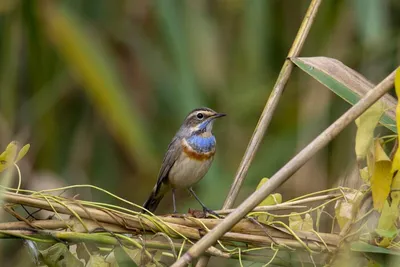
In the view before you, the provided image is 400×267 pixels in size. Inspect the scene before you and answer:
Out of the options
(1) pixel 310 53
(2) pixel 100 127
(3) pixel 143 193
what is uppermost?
(1) pixel 310 53

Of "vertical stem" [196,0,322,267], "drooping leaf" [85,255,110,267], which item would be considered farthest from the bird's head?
"drooping leaf" [85,255,110,267]

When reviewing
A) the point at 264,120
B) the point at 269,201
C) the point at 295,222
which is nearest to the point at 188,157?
the point at 264,120

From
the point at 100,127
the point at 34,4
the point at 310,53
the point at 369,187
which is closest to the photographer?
the point at 369,187

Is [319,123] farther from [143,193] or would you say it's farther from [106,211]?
[106,211]

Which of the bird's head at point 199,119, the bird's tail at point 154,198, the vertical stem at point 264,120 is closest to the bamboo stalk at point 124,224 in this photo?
the vertical stem at point 264,120

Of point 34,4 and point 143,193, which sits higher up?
point 34,4

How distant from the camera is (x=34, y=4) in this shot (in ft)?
13.3

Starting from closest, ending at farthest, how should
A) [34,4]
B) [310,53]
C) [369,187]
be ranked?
[369,187] < [34,4] < [310,53]

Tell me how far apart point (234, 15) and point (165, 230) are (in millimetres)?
2685

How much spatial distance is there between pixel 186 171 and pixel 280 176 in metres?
2.10

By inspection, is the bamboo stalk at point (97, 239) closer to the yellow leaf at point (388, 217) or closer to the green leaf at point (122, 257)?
the green leaf at point (122, 257)

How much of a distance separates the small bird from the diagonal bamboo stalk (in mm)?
2048

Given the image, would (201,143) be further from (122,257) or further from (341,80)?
(122,257)

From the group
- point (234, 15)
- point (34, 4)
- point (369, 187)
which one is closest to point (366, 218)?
point (369, 187)
